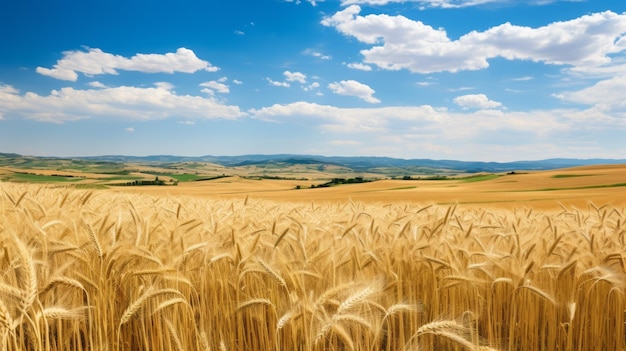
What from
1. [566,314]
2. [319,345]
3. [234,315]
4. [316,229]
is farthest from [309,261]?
[566,314]

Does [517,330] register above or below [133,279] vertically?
below

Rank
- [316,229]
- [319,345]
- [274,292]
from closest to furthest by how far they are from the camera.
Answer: [319,345], [274,292], [316,229]

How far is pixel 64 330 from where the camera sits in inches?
99.3

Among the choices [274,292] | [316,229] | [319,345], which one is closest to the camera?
[319,345]

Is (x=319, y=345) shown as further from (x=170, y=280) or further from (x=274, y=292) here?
(x=170, y=280)

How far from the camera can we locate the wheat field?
2.32 meters

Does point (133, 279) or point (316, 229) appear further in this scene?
point (316, 229)

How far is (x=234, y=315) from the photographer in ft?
8.85

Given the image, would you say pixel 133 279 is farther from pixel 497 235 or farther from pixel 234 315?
pixel 497 235

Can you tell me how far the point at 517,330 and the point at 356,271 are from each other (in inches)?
51.8

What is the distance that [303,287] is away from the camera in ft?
7.71

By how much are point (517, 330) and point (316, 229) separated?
1.85 meters

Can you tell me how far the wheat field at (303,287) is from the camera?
7.62 feet


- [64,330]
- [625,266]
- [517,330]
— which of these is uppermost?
[625,266]
